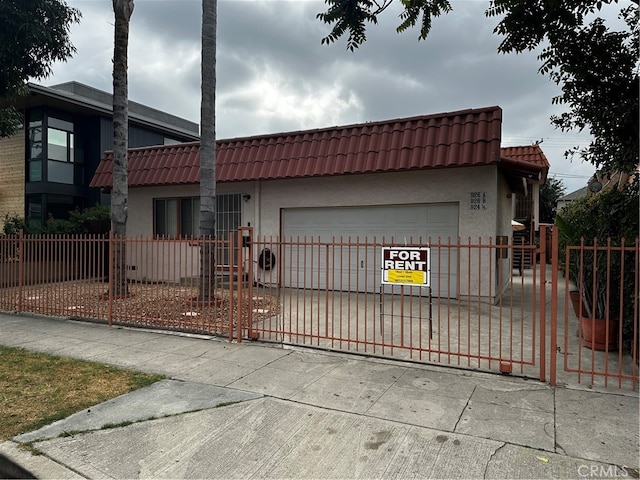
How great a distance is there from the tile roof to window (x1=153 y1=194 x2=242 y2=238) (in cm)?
96

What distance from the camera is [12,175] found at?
18.7 meters

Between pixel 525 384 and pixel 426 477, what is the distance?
7.69 feet

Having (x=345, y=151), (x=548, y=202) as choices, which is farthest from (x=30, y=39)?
(x=548, y=202)

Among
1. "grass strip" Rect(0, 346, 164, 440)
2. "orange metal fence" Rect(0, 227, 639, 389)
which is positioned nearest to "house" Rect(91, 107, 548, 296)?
"orange metal fence" Rect(0, 227, 639, 389)

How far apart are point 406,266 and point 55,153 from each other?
18171 millimetres

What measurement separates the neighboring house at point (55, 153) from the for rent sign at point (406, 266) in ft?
53.6

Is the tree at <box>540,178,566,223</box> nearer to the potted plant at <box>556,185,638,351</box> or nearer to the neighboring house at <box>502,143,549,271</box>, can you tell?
the neighboring house at <box>502,143,549,271</box>

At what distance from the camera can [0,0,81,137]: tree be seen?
35.9ft

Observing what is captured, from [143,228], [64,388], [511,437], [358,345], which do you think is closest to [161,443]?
[64,388]

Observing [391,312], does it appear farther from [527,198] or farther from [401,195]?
[527,198]

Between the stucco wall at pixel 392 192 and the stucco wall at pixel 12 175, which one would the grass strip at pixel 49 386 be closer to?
the stucco wall at pixel 392 192

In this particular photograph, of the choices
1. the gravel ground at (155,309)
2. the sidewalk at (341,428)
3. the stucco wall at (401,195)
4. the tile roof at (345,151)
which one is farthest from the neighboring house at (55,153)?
the sidewalk at (341,428)

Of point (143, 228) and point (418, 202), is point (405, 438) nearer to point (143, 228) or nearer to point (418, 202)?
point (418, 202)

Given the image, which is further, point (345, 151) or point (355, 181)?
point (355, 181)
